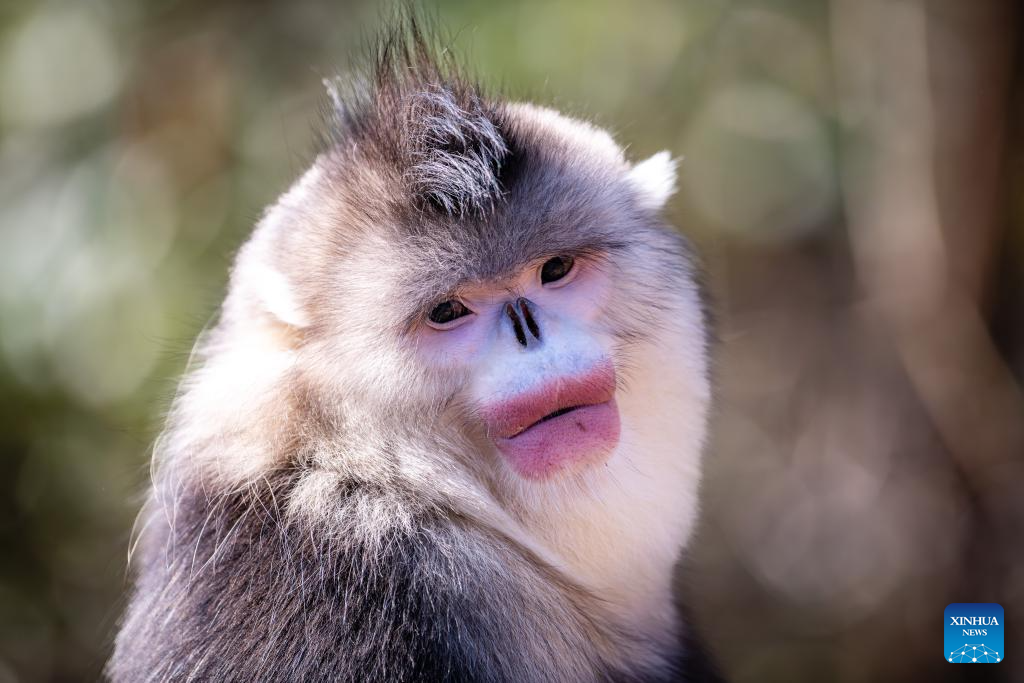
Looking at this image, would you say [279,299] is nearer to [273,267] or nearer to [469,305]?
[273,267]

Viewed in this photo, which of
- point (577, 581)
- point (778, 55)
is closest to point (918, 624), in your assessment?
point (778, 55)

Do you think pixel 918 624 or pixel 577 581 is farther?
pixel 918 624

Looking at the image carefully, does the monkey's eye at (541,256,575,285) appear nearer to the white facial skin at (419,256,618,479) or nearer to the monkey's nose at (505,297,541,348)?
the white facial skin at (419,256,618,479)

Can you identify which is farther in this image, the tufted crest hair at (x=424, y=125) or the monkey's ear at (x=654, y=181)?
the monkey's ear at (x=654, y=181)

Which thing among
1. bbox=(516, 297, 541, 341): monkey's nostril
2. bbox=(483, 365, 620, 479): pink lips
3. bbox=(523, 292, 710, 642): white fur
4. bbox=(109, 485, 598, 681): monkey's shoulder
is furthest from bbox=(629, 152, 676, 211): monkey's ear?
bbox=(109, 485, 598, 681): monkey's shoulder

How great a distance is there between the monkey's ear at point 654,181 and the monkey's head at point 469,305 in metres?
0.06

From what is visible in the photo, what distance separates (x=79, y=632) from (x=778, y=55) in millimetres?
5133

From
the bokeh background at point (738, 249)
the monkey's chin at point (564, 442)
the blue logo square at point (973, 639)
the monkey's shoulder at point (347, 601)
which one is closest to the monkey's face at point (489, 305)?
the monkey's chin at point (564, 442)

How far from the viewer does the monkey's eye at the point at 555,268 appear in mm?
2666

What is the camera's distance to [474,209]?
261cm

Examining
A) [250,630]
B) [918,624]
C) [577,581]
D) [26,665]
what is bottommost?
[918,624]

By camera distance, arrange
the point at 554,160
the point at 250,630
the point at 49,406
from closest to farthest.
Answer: the point at 250,630
the point at 554,160
the point at 49,406

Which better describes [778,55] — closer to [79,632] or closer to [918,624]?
[918,624]

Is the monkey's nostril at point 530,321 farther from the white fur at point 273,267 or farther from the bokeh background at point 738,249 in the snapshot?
the bokeh background at point 738,249
